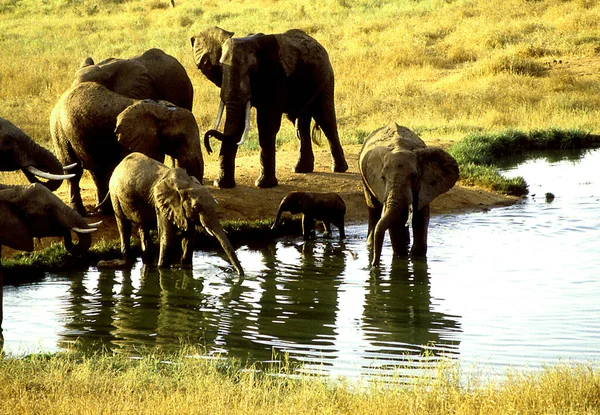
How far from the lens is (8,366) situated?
7.62m

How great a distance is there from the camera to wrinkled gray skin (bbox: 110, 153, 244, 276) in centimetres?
1121

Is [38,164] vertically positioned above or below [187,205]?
above

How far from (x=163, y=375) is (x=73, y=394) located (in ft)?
3.08

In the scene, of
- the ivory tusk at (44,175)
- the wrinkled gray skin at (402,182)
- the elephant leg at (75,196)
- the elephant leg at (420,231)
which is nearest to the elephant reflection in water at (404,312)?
the elephant leg at (420,231)

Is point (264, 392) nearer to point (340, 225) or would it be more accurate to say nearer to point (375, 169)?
point (375, 169)

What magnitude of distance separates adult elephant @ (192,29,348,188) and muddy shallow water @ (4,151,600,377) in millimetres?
2048

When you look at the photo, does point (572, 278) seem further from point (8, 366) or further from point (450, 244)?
point (8, 366)

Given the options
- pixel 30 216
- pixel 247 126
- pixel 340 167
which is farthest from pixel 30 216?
pixel 340 167

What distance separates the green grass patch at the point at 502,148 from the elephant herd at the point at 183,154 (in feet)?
7.91

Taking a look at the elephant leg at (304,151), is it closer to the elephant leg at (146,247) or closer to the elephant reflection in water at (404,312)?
the elephant reflection in water at (404,312)

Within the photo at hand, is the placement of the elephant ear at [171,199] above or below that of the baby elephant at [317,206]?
above

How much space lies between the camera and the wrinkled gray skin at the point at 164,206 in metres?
11.2

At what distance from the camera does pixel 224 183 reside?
52.0 feet

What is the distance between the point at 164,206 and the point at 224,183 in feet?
Answer: 14.6
